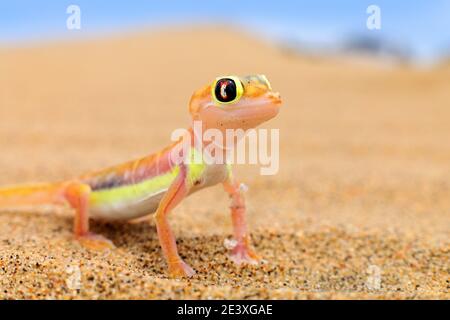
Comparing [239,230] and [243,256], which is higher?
[239,230]

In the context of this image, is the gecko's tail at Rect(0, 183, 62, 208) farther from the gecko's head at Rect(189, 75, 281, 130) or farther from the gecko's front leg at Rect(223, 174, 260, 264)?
the gecko's head at Rect(189, 75, 281, 130)

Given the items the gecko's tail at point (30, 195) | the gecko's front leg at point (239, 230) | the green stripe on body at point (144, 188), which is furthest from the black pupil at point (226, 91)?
the gecko's tail at point (30, 195)

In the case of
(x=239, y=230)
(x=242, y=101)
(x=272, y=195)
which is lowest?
(x=239, y=230)

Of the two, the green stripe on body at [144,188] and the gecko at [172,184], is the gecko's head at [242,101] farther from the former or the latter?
the green stripe on body at [144,188]

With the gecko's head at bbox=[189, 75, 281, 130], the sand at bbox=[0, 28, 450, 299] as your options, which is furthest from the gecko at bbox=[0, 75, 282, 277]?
the sand at bbox=[0, 28, 450, 299]

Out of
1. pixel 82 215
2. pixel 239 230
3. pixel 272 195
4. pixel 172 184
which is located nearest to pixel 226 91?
pixel 172 184

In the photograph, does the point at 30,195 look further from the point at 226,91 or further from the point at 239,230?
the point at 226,91

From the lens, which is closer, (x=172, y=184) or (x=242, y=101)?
(x=242, y=101)
